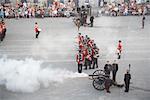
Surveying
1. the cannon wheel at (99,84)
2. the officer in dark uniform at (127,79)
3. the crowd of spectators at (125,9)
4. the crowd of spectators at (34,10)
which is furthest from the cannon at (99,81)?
the crowd of spectators at (125,9)

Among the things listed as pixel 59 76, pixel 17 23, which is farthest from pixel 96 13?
pixel 59 76

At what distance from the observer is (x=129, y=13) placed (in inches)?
1654

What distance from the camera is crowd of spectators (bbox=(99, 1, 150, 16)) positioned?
137 ft

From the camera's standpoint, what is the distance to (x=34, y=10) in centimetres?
4134

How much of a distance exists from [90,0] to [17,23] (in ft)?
28.3

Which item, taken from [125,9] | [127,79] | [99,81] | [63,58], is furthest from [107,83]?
[125,9]

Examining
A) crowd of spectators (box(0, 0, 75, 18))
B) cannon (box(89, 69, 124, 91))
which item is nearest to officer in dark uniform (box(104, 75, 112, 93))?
cannon (box(89, 69, 124, 91))

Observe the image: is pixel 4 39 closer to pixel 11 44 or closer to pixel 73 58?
pixel 11 44

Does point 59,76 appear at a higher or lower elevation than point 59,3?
lower

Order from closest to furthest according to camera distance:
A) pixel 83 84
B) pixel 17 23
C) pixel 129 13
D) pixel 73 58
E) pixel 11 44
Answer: pixel 83 84 → pixel 73 58 → pixel 11 44 → pixel 17 23 → pixel 129 13

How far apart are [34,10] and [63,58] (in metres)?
14.7

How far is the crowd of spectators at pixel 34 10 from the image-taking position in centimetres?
4075

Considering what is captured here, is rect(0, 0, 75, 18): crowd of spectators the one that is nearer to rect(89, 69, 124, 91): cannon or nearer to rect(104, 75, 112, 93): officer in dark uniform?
rect(89, 69, 124, 91): cannon

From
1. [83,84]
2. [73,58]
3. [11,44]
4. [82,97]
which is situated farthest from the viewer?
[11,44]
